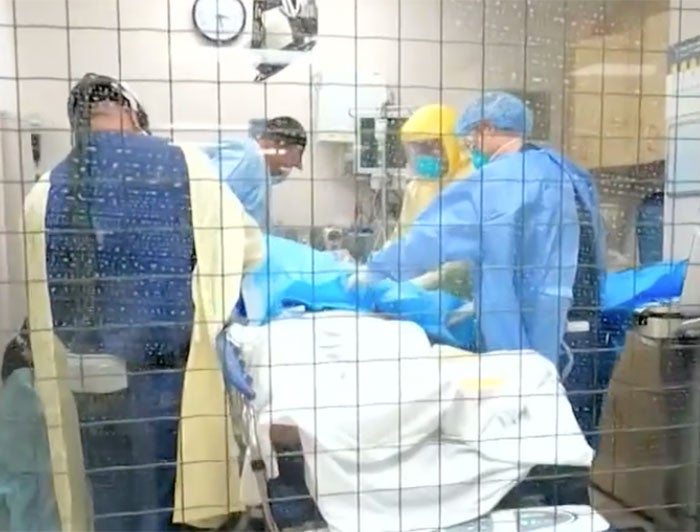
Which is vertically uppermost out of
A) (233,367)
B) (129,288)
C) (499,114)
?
(499,114)

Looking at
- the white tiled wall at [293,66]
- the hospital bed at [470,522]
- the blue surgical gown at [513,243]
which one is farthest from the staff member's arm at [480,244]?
the hospital bed at [470,522]

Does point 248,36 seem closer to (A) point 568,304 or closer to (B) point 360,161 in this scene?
(B) point 360,161

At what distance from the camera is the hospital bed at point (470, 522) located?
1.12 m

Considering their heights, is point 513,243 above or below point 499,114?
below

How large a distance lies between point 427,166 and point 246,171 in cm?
26

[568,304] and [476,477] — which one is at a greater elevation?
[568,304]

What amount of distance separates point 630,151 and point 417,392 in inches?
20.0

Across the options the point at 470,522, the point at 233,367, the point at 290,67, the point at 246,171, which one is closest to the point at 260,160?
the point at 246,171

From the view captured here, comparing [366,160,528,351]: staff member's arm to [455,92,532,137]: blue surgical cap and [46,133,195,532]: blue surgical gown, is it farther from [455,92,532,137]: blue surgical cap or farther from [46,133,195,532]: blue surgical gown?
[46,133,195,532]: blue surgical gown

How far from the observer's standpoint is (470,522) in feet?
3.68

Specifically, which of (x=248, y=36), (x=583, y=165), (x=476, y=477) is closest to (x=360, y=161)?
(x=248, y=36)

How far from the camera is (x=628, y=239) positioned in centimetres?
129

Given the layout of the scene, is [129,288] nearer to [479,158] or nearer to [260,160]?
[260,160]

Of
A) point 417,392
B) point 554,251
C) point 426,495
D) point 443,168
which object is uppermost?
point 443,168
